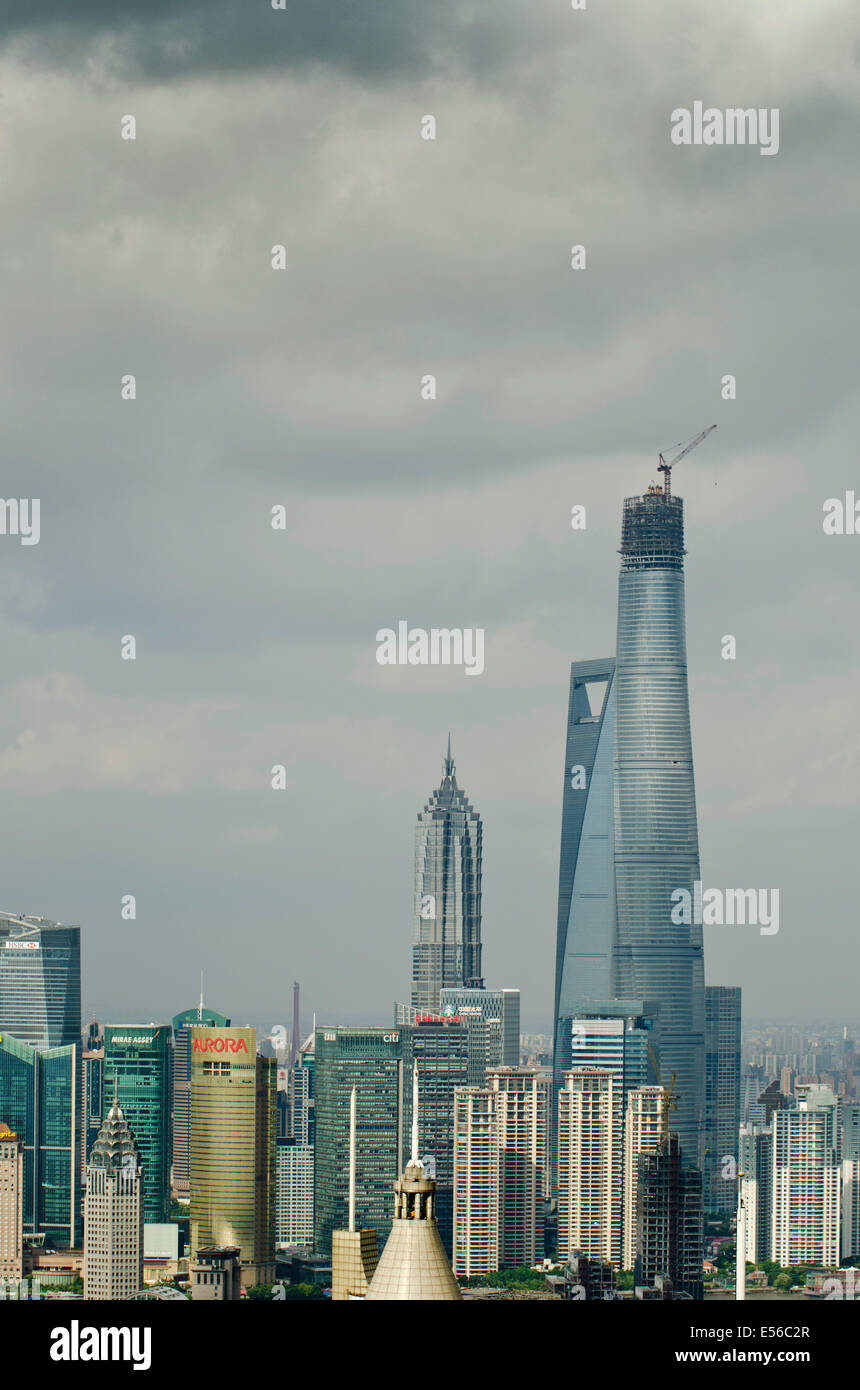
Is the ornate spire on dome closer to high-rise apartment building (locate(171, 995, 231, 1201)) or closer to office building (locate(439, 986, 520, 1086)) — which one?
high-rise apartment building (locate(171, 995, 231, 1201))

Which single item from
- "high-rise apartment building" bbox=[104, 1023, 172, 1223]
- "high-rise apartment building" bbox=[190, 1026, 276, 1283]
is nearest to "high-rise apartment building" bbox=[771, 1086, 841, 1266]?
"high-rise apartment building" bbox=[190, 1026, 276, 1283]

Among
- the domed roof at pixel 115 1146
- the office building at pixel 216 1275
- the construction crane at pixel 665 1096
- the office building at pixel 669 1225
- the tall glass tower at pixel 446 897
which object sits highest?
the tall glass tower at pixel 446 897

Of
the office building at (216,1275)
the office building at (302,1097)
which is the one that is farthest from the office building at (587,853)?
the office building at (216,1275)

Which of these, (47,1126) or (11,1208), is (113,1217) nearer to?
(11,1208)

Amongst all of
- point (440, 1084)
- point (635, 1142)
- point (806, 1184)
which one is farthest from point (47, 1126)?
point (806, 1184)

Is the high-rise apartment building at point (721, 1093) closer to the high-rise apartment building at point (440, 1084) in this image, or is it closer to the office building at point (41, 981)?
the high-rise apartment building at point (440, 1084)

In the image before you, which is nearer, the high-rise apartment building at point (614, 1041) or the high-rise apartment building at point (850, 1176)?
the high-rise apartment building at point (850, 1176)
